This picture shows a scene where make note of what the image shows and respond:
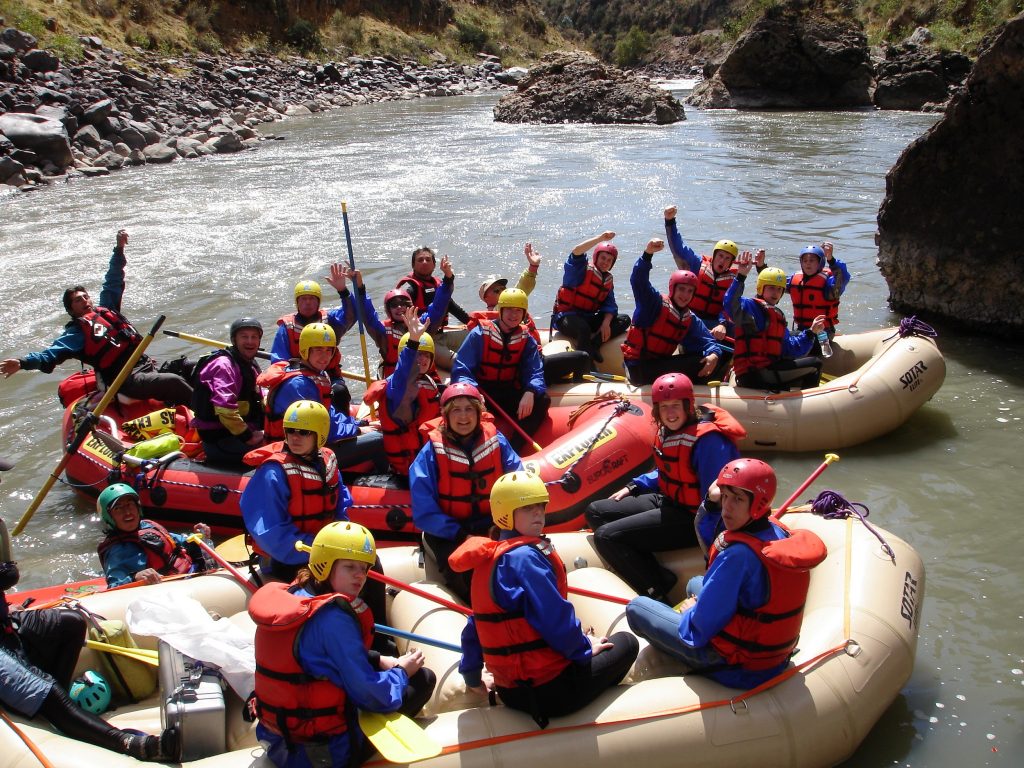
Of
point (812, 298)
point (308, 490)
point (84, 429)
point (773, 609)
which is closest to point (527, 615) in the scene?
point (773, 609)

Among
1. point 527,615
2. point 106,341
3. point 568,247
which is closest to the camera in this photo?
point 527,615

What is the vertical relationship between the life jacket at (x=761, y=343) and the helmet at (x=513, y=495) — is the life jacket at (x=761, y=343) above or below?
below

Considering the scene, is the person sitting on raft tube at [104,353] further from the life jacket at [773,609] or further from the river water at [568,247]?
the life jacket at [773,609]

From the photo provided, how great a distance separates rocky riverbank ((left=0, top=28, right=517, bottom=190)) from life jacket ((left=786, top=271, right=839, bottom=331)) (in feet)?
48.0

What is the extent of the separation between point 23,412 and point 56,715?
5243mm

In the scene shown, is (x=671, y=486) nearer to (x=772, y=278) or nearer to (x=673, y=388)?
(x=673, y=388)

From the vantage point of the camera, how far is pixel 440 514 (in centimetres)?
411

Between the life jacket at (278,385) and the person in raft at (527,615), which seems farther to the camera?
the life jacket at (278,385)

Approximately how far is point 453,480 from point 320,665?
56.3 inches

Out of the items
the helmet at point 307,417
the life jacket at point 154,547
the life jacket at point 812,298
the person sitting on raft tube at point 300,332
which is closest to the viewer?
the helmet at point 307,417

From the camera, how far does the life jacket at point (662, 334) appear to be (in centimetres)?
631

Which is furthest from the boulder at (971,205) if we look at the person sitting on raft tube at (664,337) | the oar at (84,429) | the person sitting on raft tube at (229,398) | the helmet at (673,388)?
the oar at (84,429)

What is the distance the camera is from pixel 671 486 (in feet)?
13.7

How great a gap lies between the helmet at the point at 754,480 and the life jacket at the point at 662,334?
3339mm
